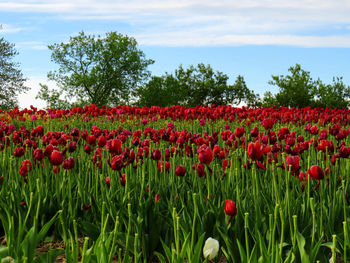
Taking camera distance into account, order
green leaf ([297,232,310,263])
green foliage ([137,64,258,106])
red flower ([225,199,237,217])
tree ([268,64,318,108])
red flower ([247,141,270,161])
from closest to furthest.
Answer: green leaf ([297,232,310,263])
red flower ([225,199,237,217])
red flower ([247,141,270,161])
tree ([268,64,318,108])
green foliage ([137,64,258,106])

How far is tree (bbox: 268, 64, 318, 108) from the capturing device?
3909cm

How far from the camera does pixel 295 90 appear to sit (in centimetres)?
3975

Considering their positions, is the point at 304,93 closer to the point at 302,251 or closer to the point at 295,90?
the point at 295,90

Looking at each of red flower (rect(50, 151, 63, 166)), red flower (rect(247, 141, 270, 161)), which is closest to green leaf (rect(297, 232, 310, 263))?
red flower (rect(247, 141, 270, 161))

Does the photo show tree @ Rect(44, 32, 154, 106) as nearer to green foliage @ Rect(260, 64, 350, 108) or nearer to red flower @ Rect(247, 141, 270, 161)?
green foliage @ Rect(260, 64, 350, 108)

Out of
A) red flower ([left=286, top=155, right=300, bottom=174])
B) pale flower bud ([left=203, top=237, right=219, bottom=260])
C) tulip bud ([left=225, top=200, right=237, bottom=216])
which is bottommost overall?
pale flower bud ([left=203, top=237, right=219, bottom=260])

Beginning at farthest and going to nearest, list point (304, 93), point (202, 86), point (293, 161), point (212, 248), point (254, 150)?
1. point (202, 86)
2. point (304, 93)
3. point (293, 161)
4. point (254, 150)
5. point (212, 248)

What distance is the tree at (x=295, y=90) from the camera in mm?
39094

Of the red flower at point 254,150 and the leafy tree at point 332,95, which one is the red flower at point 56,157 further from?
the leafy tree at point 332,95

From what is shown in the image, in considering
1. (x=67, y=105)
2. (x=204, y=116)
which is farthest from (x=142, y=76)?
(x=204, y=116)

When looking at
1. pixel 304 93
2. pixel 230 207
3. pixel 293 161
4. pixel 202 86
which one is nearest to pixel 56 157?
pixel 230 207

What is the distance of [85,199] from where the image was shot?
379 cm

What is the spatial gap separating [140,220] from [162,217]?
388mm

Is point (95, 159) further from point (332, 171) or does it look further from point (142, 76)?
point (142, 76)
